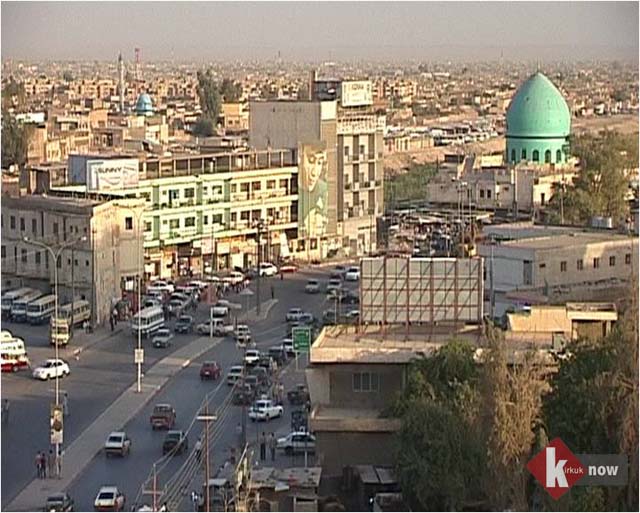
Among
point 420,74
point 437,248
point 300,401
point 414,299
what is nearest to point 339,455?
point 414,299

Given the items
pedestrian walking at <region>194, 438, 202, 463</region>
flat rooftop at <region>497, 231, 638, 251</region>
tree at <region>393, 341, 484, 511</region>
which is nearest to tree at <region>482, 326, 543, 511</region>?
tree at <region>393, 341, 484, 511</region>

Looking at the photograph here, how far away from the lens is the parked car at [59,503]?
485 centimetres

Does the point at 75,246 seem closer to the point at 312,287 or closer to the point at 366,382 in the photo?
the point at 312,287

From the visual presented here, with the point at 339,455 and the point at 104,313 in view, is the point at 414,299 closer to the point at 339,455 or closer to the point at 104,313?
the point at 339,455

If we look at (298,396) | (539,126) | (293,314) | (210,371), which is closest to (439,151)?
(539,126)

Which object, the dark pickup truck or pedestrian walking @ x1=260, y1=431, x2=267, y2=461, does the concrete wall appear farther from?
the dark pickup truck

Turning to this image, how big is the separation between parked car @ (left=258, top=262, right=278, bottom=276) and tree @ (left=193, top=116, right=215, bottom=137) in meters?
6.76

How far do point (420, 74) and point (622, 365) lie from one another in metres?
31.1

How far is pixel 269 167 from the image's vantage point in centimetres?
1088

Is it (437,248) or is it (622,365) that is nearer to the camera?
(622,365)

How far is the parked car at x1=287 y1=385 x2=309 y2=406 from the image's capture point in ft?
20.5

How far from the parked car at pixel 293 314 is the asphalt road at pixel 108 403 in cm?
5

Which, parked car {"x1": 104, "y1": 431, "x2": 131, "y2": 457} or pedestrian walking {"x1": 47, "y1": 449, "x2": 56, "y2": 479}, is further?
parked car {"x1": 104, "y1": 431, "x2": 131, "y2": 457}

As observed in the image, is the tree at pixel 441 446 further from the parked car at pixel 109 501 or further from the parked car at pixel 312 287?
the parked car at pixel 312 287
